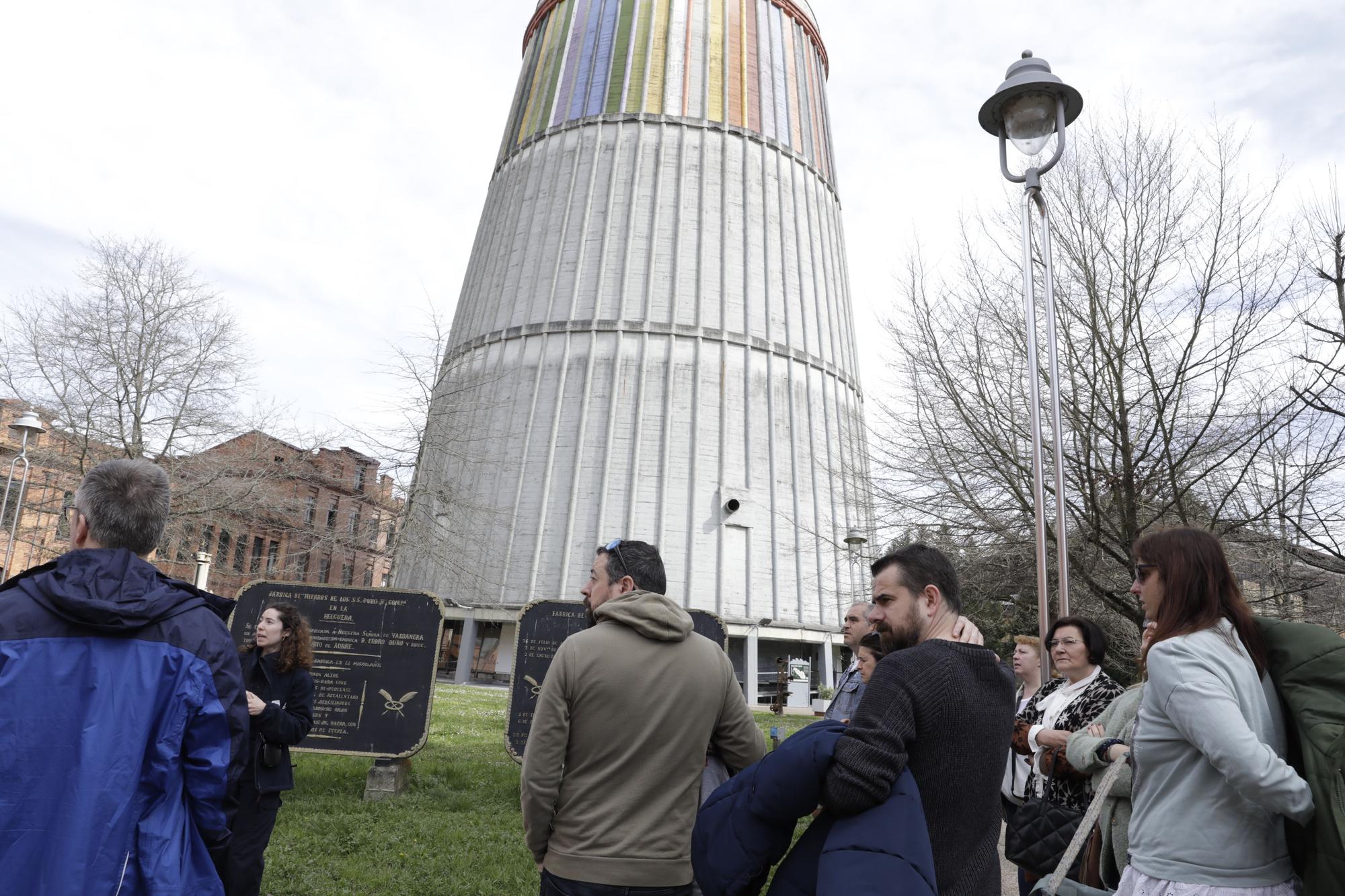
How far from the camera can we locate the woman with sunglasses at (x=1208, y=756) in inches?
90.3

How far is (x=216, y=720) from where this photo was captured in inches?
102

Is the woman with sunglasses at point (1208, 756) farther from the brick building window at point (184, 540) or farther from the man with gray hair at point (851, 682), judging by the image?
the brick building window at point (184, 540)

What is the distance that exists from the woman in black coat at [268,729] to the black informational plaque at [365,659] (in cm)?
366

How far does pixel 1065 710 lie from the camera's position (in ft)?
14.1

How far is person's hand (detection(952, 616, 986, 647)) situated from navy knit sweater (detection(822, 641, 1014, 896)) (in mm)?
103

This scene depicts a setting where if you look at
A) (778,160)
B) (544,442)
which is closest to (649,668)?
(544,442)

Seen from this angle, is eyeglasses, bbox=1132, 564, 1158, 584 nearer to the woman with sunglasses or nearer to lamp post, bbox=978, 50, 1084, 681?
the woman with sunglasses

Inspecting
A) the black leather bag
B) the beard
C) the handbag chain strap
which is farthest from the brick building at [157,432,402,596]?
the beard

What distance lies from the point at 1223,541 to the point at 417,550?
11.7m

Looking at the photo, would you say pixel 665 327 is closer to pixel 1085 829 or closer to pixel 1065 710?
pixel 1065 710

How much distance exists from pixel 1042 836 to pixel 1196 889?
1.24 meters

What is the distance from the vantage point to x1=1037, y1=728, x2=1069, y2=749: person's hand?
4.04 m

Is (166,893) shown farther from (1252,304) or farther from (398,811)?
(1252,304)

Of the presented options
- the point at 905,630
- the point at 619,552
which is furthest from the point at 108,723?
the point at 905,630
